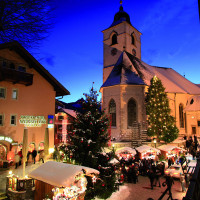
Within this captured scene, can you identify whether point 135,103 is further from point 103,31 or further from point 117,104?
point 103,31

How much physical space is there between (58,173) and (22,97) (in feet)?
32.7

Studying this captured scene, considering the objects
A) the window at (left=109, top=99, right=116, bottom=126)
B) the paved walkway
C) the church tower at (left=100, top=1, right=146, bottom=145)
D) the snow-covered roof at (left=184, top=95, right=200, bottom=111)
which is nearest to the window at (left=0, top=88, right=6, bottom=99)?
the paved walkway

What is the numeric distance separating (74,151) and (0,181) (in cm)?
517

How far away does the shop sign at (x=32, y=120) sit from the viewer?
15428mm

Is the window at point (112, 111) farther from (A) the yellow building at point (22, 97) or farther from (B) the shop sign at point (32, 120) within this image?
(B) the shop sign at point (32, 120)

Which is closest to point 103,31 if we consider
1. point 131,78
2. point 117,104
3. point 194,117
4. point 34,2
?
point 131,78

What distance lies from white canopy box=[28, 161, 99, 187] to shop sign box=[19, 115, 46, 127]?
780cm

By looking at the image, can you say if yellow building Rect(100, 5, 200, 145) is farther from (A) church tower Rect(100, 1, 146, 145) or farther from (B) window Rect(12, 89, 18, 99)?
(B) window Rect(12, 89, 18, 99)

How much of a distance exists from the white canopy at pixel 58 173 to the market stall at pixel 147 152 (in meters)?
9.78

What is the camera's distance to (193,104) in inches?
1271

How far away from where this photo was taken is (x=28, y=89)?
53.4ft

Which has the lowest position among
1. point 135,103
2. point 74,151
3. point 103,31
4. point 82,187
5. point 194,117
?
point 82,187

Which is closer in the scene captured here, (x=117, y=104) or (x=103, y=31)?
(x=117, y=104)

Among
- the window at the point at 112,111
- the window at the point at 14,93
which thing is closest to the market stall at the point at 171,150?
the window at the point at 112,111
